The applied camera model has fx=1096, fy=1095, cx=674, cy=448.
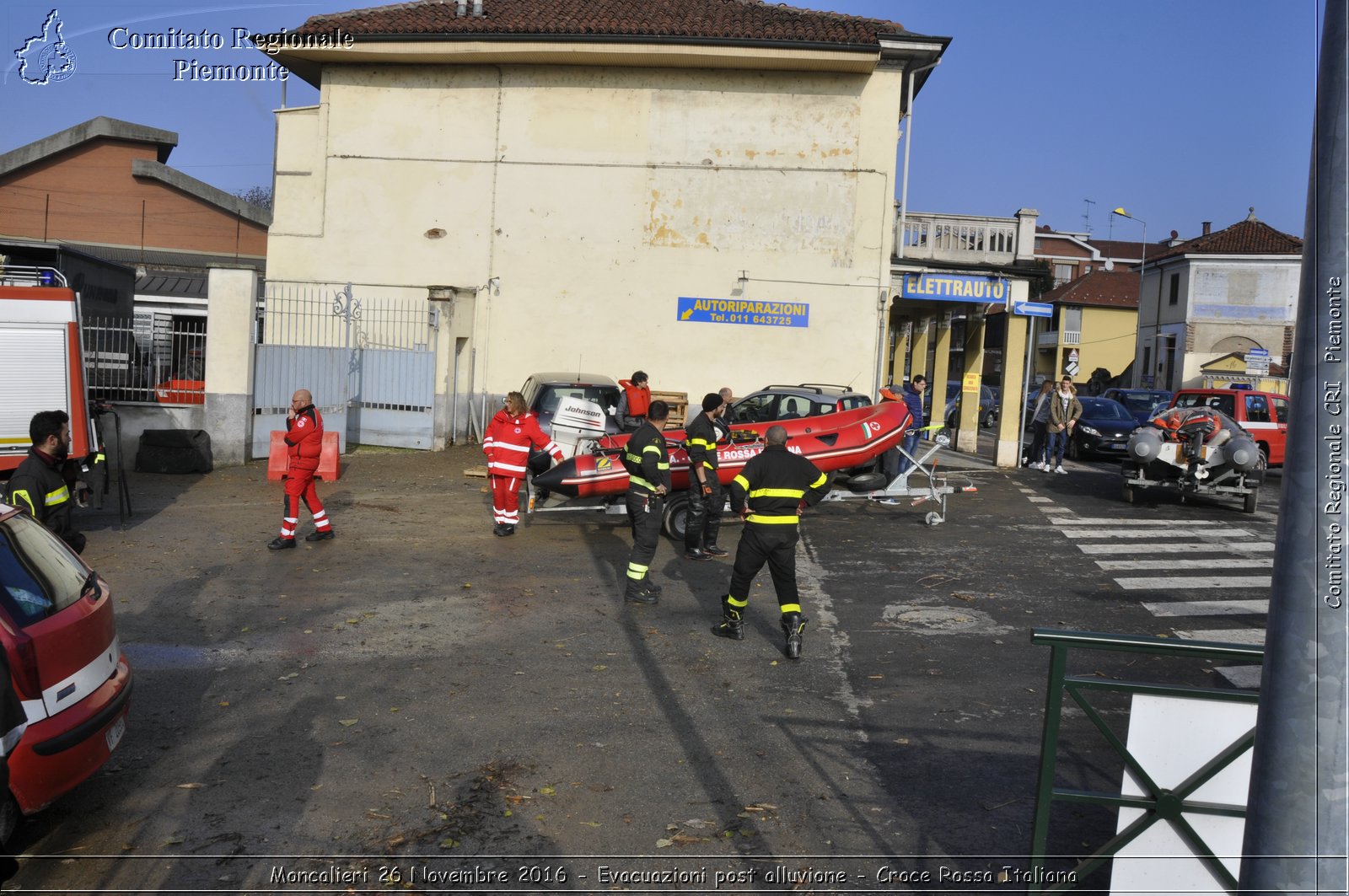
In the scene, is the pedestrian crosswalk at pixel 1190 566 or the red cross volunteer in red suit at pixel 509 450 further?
the red cross volunteer in red suit at pixel 509 450

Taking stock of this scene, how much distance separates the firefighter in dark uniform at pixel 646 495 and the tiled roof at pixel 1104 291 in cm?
5487

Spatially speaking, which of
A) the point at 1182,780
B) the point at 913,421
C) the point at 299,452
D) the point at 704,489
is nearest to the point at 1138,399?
the point at 913,421

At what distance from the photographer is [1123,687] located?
4.14 meters

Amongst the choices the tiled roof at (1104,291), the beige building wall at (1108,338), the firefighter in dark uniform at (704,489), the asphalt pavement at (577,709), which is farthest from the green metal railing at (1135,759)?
the beige building wall at (1108,338)

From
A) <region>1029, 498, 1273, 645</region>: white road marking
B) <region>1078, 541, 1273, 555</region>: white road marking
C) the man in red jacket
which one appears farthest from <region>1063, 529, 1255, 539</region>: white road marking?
the man in red jacket

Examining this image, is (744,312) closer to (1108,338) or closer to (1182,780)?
(1182,780)

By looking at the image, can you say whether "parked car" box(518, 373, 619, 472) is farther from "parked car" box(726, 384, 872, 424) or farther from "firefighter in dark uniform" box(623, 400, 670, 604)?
"firefighter in dark uniform" box(623, 400, 670, 604)

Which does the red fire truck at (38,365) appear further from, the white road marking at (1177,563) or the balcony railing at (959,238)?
the balcony railing at (959,238)

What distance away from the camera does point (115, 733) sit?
5.41 m

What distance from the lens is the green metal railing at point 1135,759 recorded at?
13.4 ft

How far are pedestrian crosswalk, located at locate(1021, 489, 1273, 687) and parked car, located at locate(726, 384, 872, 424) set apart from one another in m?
3.39

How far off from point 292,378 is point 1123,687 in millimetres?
16990

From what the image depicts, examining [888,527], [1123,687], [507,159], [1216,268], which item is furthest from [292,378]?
[1216,268]

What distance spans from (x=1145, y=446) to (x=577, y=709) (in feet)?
39.2
